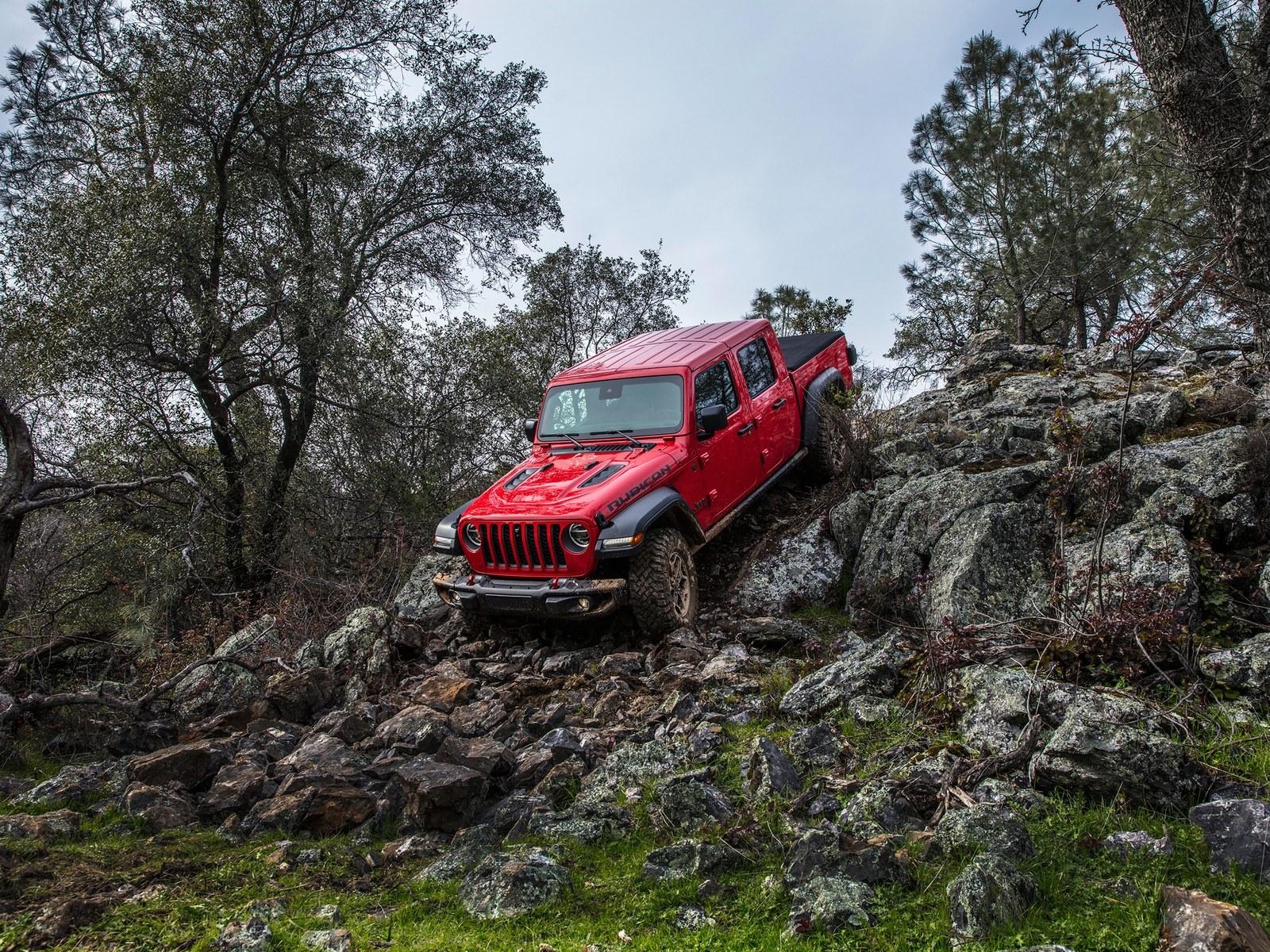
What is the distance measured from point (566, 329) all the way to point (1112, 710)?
41.5 feet

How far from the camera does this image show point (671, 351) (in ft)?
25.8

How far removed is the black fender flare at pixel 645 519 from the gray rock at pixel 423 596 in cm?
186

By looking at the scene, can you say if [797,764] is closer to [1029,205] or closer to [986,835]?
[986,835]

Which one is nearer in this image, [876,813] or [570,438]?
[876,813]

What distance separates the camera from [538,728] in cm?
492

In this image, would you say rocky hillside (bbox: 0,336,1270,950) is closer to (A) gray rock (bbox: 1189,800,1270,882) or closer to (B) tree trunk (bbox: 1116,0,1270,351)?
(A) gray rock (bbox: 1189,800,1270,882)

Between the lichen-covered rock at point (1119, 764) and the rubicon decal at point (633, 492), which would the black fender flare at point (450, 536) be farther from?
the lichen-covered rock at point (1119, 764)

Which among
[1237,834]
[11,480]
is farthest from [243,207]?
[1237,834]

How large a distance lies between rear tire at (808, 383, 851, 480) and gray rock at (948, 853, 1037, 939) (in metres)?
5.72

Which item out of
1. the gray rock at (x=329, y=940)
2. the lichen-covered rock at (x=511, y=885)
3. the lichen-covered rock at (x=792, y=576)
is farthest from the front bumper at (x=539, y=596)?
the gray rock at (x=329, y=940)

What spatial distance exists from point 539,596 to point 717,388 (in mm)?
2659

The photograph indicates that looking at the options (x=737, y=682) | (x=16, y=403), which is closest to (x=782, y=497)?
(x=737, y=682)

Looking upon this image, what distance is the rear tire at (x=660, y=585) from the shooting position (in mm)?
6180

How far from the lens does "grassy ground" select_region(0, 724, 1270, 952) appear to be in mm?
2650
